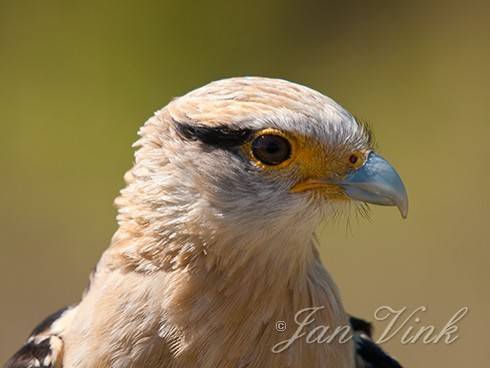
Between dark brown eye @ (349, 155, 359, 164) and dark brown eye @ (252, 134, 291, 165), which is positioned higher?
dark brown eye @ (252, 134, 291, 165)

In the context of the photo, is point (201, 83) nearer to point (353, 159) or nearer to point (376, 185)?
point (353, 159)

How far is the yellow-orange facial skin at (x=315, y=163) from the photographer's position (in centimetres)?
533

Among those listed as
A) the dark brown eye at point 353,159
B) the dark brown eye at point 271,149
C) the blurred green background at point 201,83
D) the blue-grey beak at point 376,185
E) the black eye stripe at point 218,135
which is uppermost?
the black eye stripe at point 218,135

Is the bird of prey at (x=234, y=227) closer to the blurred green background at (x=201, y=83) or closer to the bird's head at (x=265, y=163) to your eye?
the bird's head at (x=265, y=163)

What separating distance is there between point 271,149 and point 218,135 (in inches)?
11.4

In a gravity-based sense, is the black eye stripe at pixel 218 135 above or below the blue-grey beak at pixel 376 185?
above

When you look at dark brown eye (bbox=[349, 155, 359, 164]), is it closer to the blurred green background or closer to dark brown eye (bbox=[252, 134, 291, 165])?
dark brown eye (bbox=[252, 134, 291, 165])

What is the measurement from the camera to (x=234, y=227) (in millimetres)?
5426

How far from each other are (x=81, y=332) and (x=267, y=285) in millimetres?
1047

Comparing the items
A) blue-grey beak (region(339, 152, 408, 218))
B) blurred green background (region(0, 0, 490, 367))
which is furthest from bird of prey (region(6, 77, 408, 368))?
blurred green background (region(0, 0, 490, 367))

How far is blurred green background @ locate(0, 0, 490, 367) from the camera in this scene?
1324cm

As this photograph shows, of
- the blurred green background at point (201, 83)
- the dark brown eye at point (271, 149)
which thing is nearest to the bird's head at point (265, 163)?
the dark brown eye at point (271, 149)

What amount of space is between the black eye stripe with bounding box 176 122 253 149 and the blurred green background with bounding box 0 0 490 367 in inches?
302

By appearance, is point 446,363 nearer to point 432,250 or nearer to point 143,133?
point 432,250
